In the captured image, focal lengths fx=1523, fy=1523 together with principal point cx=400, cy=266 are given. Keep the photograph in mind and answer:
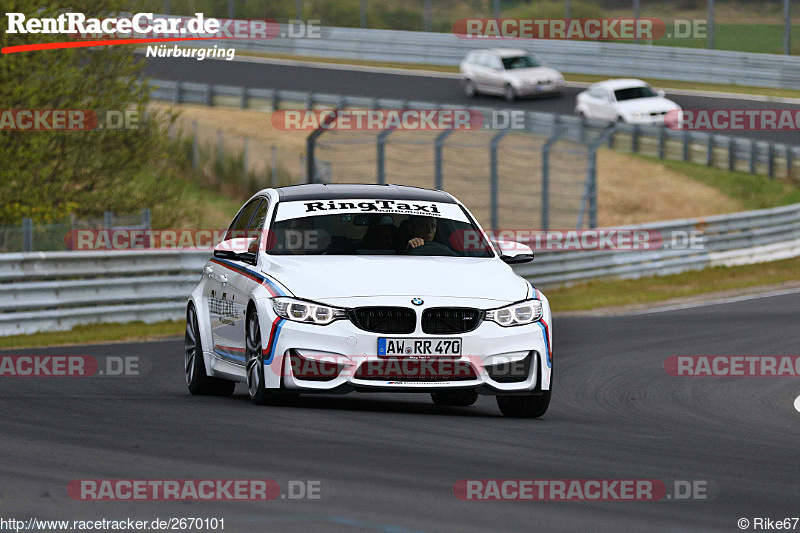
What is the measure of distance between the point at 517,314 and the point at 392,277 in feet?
2.79

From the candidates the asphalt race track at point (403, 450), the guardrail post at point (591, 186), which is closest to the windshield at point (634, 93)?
the guardrail post at point (591, 186)

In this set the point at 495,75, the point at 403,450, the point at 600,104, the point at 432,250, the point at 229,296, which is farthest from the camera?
the point at 495,75

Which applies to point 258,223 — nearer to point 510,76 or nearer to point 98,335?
point 98,335

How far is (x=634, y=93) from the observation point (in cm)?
4312

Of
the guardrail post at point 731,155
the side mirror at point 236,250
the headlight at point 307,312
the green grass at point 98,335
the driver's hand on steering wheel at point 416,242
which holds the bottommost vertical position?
the guardrail post at point 731,155

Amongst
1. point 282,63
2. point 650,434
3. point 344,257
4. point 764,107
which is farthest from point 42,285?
point 282,63

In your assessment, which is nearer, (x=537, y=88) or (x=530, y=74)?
(x=537, y=88)

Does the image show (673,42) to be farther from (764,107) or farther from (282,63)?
(282,63)

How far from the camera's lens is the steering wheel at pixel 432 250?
1062 centimetres

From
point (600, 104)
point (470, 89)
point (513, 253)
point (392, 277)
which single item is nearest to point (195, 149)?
A: point (470, 89)

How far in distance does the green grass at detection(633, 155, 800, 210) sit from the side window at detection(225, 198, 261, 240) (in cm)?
2920

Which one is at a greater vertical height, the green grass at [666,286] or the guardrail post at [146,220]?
the guardrail post at [146,220]

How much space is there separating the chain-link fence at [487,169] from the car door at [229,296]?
1084 centimetres

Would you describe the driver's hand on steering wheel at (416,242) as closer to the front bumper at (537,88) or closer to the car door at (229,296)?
the car door at (229,296)
